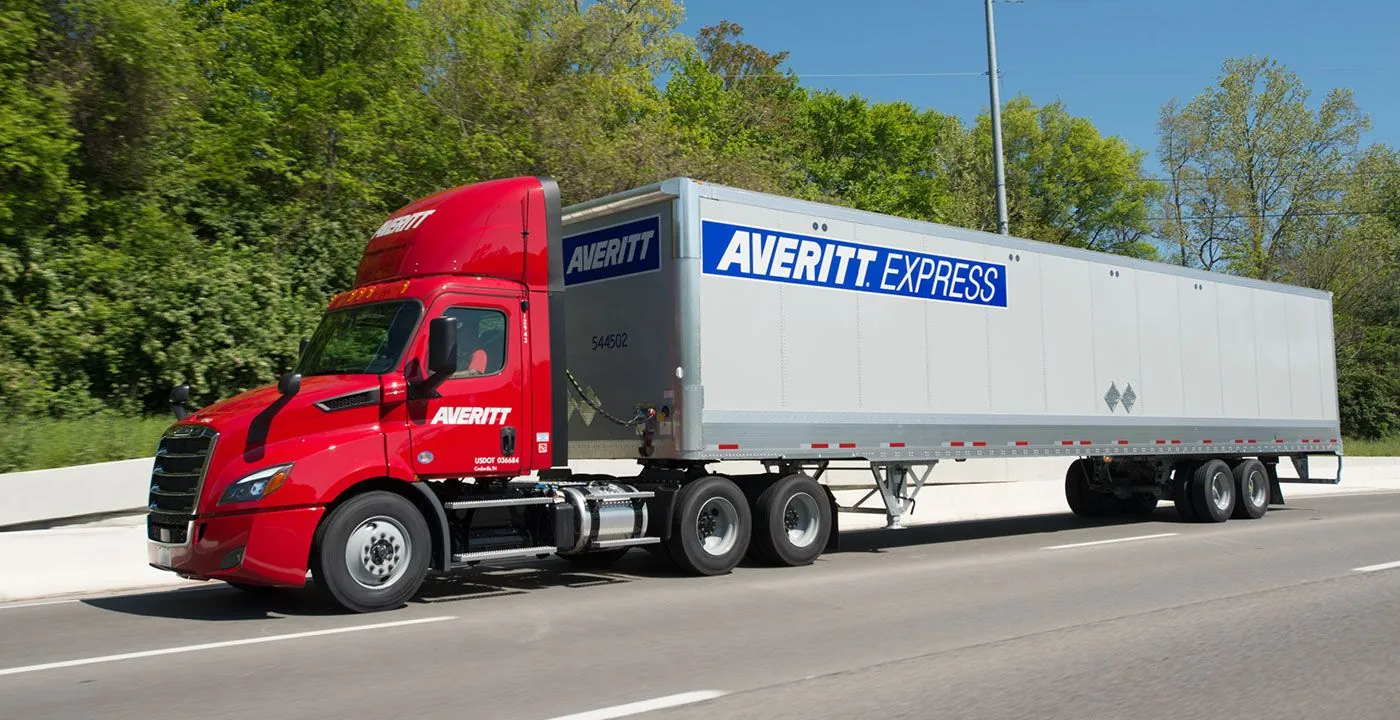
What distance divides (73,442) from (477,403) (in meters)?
7.16

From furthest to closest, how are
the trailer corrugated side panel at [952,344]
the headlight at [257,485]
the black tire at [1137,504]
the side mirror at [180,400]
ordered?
the black tire at [1137,504]
the trailer corrugated side panel at [952,344]
the side mirror at [180,400]
the headlight at [257,485]

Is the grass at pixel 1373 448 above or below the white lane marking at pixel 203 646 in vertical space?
above

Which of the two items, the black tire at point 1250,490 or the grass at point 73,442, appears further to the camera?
the black tire at point 1250,490

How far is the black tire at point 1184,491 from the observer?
18312 mm

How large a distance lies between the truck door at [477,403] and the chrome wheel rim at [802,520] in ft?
10.5

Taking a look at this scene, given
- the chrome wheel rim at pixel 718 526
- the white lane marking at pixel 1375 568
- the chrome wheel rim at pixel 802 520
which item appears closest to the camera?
→ the white lane marking at pixel 1375 568

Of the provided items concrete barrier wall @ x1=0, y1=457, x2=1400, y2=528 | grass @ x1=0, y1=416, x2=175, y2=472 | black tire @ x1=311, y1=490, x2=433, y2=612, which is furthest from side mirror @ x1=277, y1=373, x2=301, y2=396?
grass @ x1=0, y1=416, x2=175, y2=472

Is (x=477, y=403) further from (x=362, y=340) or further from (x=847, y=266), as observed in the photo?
(x=847, y=266)

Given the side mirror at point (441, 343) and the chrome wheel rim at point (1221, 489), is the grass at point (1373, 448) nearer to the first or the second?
the chrome wheel rim at point (1221, 489)

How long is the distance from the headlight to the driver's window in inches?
70.0

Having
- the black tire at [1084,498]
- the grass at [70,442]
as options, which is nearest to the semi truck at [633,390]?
the black tire at [1084,498]

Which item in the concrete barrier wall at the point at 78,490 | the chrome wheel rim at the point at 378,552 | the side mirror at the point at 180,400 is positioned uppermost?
the side mirror at the point at 180,400

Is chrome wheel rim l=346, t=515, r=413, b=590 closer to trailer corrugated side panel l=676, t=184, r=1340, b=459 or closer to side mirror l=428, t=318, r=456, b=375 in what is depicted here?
side mirror l=428, t=318, r=456, b=375

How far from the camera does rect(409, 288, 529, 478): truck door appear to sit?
1019 centimetres
